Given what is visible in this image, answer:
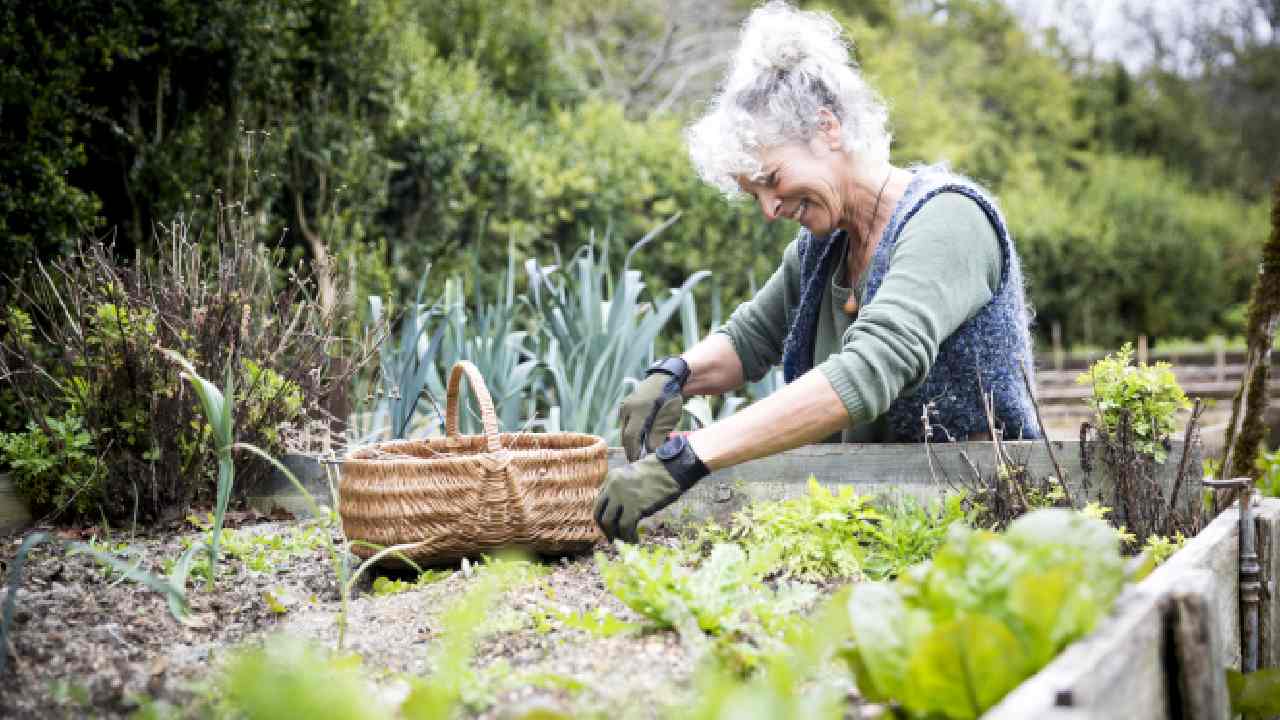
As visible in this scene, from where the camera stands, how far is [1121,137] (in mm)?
18078

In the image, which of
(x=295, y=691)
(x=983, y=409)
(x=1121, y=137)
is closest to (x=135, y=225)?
(x=983, y=409)

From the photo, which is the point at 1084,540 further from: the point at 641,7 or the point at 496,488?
the point at 641,7

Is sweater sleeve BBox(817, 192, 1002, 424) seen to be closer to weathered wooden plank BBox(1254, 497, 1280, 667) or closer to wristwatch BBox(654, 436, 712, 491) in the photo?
wristwatch BBox(654, 436, 712, 491)

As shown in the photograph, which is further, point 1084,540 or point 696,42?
point 696,42

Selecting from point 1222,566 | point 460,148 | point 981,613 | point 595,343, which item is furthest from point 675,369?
point 460,148

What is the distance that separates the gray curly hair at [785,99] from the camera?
227cm

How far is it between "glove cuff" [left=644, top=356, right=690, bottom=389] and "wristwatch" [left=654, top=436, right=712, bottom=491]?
76cm

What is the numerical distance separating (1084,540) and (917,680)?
10.1 inches

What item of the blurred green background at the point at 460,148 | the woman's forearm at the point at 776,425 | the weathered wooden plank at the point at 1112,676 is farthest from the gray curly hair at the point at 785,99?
the weathered wooden plank at the point at 1112,676

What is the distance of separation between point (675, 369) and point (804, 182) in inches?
24.2

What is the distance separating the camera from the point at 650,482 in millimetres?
1876

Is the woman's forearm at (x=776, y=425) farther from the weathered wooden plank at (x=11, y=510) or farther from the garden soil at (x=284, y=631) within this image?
the weathered wooden plank at (x=11, y=510)

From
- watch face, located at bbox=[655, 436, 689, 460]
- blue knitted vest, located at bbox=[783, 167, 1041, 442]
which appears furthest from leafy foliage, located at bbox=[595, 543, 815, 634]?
blue knitted vest, located at bbox=[783, 167, 1041, 442]

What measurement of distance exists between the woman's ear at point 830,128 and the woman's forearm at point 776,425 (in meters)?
0.64
